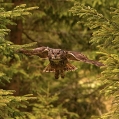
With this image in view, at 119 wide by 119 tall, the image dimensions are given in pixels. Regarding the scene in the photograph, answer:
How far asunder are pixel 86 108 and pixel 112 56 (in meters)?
5.74

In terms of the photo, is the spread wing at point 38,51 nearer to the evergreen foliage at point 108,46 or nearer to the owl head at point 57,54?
the owl head at point 57,54

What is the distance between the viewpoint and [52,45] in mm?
9062

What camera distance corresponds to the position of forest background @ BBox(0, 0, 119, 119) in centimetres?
471

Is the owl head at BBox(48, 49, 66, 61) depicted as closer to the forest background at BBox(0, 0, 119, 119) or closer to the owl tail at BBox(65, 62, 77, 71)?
the owl tail at BBox(65, 62, 77, 71)

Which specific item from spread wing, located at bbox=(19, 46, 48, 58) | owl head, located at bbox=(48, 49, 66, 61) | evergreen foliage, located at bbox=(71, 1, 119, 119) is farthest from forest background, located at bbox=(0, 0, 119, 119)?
owl head, located at bbox=(48, 49, 66, 61)

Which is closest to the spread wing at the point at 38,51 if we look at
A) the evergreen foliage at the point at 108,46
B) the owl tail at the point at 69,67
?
the owl tail at the point at 69,67

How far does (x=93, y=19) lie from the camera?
4629mm

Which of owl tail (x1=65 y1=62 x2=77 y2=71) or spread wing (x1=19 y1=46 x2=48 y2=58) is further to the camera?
owl tail (x1=65 y1=62 x2=77 y2=71)

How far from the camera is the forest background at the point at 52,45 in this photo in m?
4.71

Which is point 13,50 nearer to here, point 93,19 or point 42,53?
point 42,53

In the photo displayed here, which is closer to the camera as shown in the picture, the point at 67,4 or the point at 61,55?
the point at 61,55

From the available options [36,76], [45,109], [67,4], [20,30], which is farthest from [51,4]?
[45,109]

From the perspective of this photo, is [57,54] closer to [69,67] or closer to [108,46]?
[69,67]

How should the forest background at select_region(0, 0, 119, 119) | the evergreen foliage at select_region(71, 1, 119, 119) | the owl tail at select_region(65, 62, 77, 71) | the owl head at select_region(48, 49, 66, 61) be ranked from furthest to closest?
the owl tail at select_region(65, 62, 77, 71), the owl head at select_region(48, 49, 66, 61), the forest background at select_region(0, 0, 119, 119), the evergreen foliage at select_region(71, 1, 119, 119)
